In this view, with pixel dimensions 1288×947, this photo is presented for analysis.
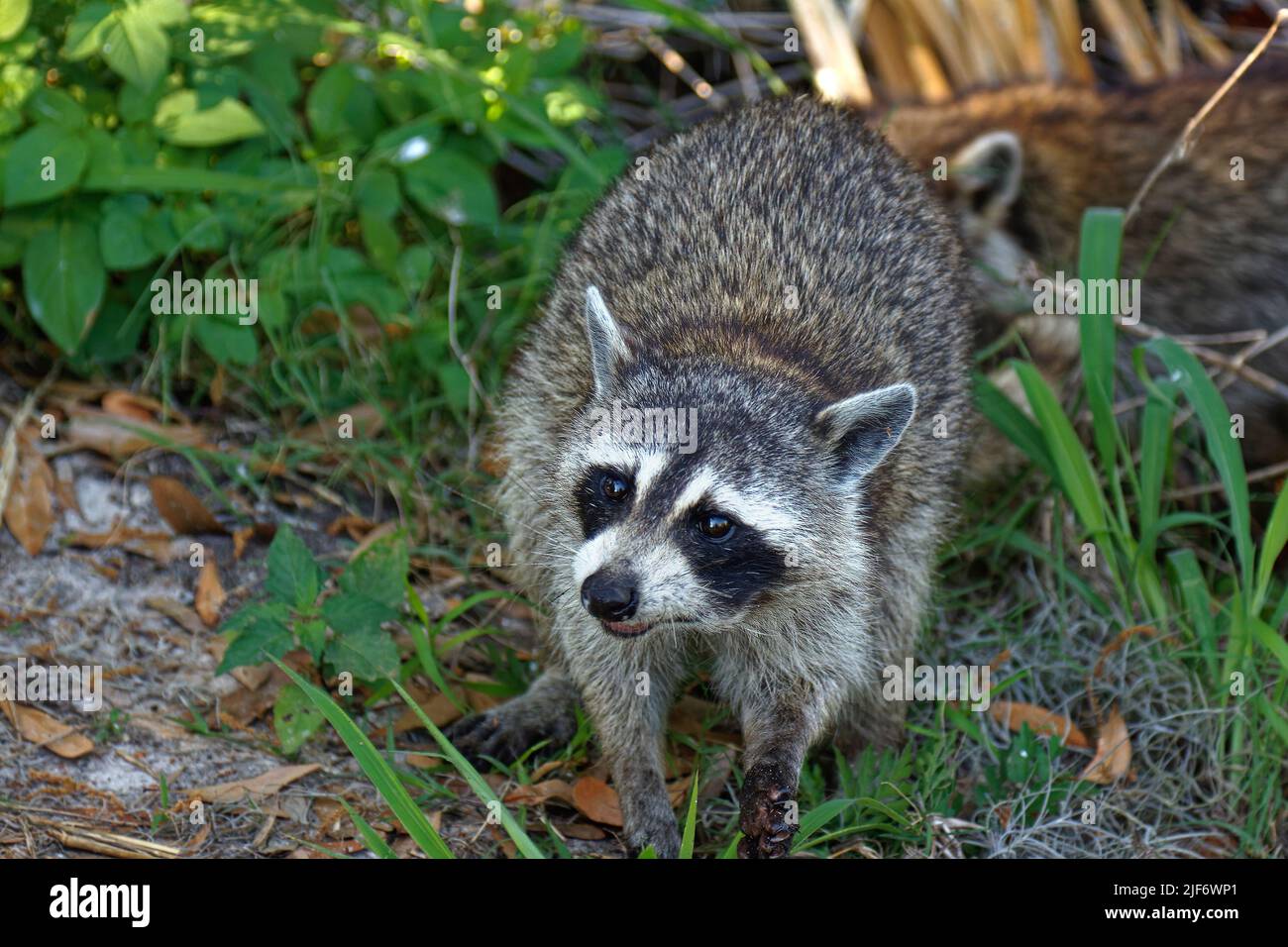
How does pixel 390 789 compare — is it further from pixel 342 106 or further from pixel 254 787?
pixel 342 106

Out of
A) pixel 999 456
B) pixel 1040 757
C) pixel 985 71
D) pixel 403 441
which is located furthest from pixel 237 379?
pixel 985 71

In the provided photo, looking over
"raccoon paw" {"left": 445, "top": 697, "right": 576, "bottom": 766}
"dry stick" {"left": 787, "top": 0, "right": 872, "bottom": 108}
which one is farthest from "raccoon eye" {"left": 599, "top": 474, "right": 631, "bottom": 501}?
"dry stick" {"left": 787, "top": 0, "right": 872, "bottom": 108}

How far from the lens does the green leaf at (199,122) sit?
18.8ft

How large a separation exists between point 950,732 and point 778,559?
1.25 metres

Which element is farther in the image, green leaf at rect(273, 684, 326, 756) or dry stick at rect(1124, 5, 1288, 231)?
dry stick at rect(1124, 5, 1288, 231)

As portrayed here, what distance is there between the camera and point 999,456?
5.94 meters

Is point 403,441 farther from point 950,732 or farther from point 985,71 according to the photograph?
point 985,71

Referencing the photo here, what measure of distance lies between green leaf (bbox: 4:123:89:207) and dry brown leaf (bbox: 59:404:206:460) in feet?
2.82

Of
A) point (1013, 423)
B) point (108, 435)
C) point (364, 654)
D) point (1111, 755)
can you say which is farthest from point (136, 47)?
point (1111, 755)

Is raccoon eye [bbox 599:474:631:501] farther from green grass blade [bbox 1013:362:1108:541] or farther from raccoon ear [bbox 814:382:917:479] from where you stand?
green grass blade [bbox 1013:362:1108:541]

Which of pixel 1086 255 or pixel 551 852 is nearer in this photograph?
pixel 551 852

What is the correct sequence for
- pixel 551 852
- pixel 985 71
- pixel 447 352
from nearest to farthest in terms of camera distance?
pixel 551 852
pixel 447 352
pixel 985 71

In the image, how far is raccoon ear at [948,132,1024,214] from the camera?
684 cm

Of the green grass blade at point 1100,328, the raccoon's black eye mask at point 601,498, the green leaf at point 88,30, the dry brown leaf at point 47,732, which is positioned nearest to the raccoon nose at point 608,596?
the raccoon's black eye mask at point 601,498
